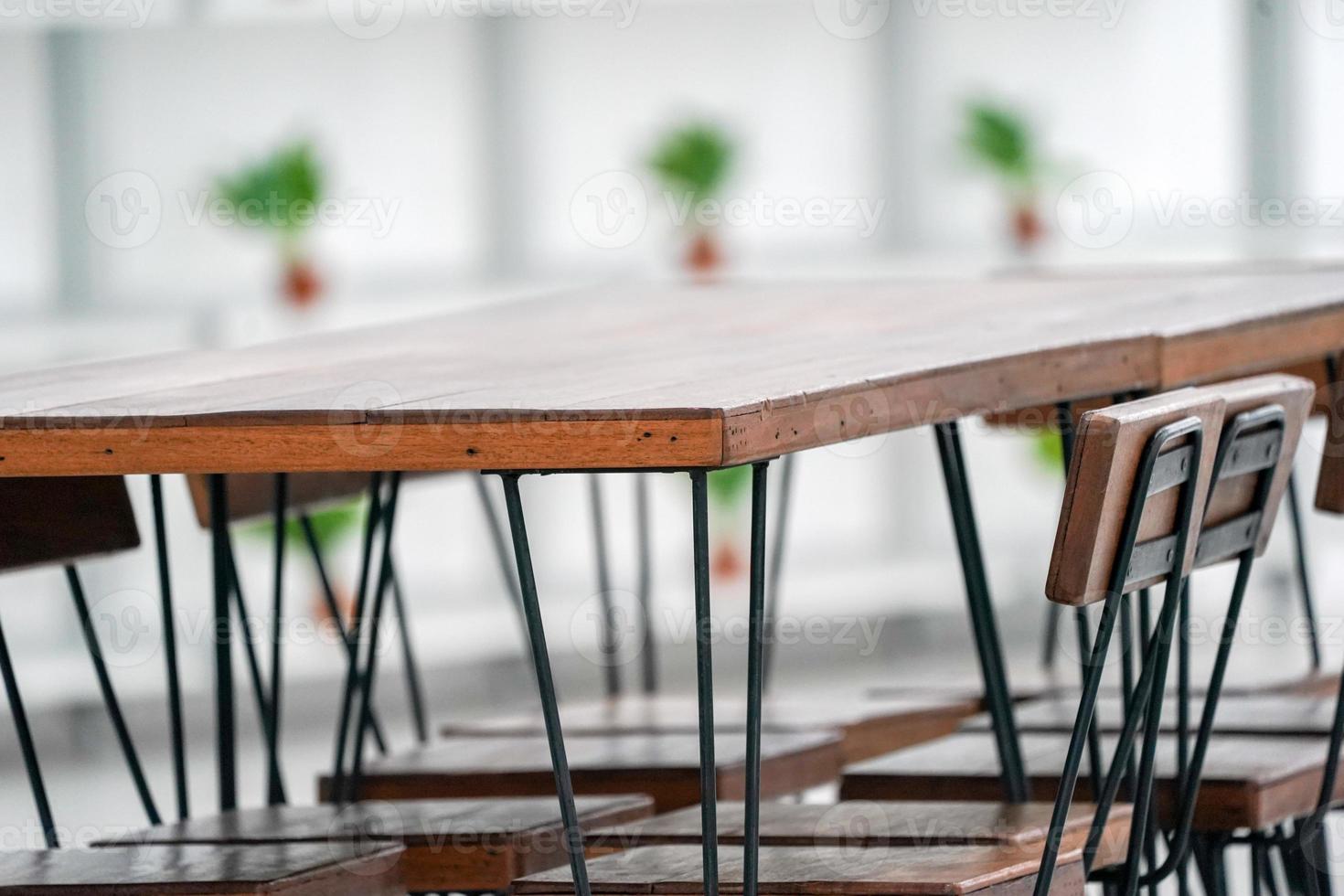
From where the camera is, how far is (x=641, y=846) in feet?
5.41

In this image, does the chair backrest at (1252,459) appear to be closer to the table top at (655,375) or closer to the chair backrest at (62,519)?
the table top at (655,375)

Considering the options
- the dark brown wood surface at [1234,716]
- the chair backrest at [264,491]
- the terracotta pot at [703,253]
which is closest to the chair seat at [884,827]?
the dark brown wood surface at [1234,716]

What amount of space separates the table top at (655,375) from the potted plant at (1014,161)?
3744mm

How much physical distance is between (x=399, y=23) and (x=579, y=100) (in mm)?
643

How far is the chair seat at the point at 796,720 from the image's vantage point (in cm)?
234

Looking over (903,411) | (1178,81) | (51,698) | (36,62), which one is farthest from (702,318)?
(1178,81)

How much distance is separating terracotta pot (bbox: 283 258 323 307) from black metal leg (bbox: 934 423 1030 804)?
4207 millimetres

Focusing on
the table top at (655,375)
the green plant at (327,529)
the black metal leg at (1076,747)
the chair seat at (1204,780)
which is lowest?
the green plant at (327,529)

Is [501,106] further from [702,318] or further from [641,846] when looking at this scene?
[641,846]

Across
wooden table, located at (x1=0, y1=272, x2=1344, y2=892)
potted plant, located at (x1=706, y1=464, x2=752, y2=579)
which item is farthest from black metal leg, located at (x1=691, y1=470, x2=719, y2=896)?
potted plant, located at (x1=706, y1=464, x2=752, y2=579)

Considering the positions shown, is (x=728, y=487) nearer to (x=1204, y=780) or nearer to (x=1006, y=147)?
(x=1006, y=147)

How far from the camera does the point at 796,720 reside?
2375 mm

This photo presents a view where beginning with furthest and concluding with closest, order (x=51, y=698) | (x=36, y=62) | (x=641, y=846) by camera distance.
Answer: (x=36, y=62)
(x=51, y=698)
(x=641, y=846)

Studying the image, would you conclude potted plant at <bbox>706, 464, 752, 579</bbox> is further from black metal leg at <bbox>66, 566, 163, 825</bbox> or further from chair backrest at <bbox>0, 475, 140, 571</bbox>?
chair backrest at <bbox>0, 475, 140, 571</bbox>
